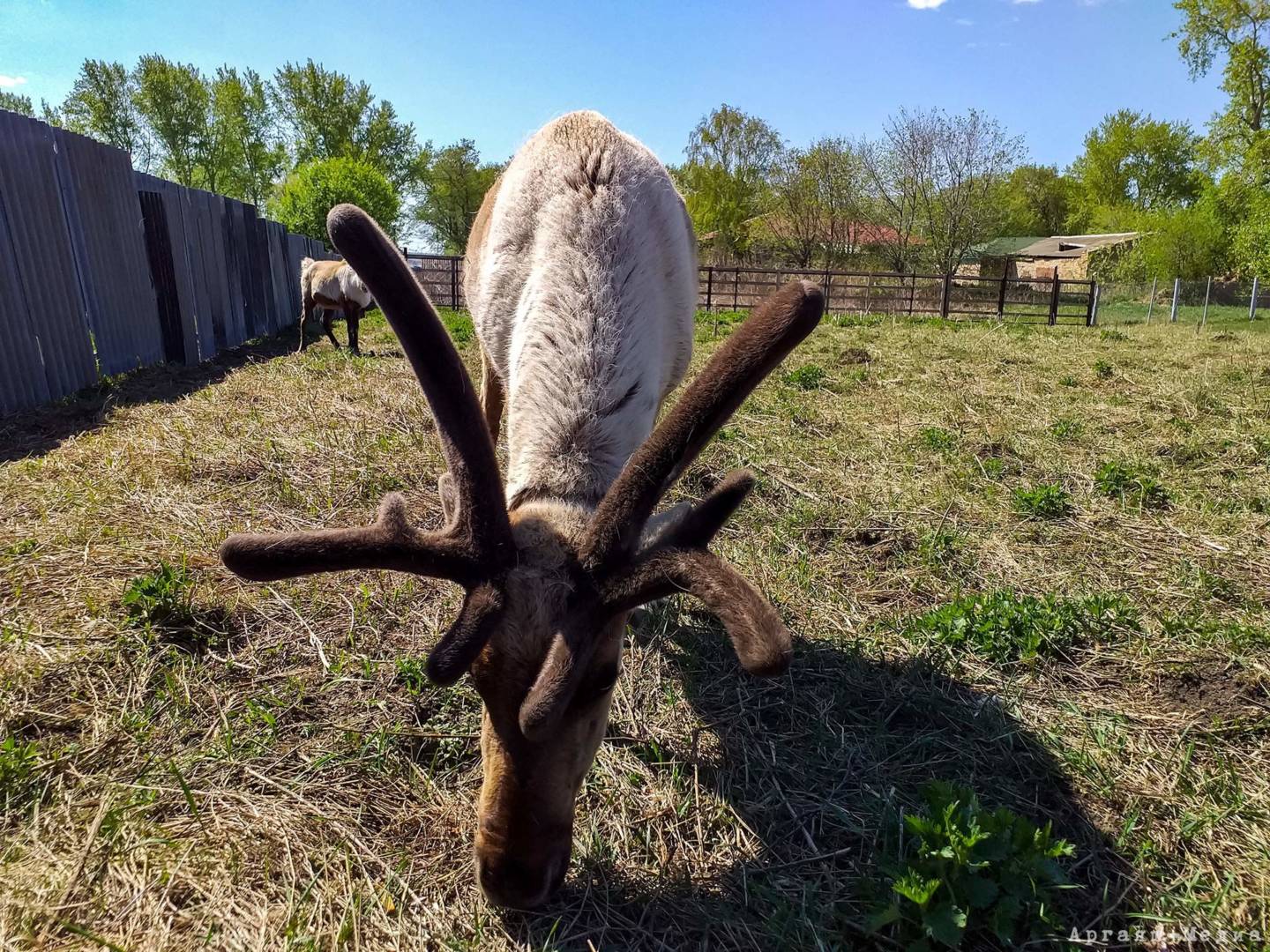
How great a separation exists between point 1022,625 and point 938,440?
364cm

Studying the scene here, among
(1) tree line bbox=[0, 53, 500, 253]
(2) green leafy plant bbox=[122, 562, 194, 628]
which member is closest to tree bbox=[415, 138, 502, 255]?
(1) tree line bbox=[0, 53, 500, 253]

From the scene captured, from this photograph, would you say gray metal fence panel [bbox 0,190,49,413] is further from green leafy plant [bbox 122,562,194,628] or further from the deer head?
the deer head

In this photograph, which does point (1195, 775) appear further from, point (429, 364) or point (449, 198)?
point (449, 198)

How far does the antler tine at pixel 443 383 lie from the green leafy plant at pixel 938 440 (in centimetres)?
591

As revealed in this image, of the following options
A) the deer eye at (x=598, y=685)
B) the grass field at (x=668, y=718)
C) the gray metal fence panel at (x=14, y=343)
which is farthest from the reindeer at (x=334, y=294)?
the deer eye at (x=598, y=685)

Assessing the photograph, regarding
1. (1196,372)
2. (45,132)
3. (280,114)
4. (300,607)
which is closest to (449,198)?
(280,114)

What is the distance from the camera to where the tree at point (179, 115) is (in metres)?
51.1

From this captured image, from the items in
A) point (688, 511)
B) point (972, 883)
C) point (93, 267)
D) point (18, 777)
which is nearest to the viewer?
point (688, 511)

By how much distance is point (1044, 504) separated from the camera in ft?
17.5

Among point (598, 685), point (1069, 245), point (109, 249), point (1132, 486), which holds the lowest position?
point (1132, 486)

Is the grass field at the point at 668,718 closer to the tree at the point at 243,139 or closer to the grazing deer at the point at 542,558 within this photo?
the grazing deer at the point at 542,558

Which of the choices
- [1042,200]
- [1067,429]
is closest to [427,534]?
[1067,429]

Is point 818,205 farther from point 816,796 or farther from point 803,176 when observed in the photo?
point 816,796

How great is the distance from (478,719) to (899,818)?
1.76m
